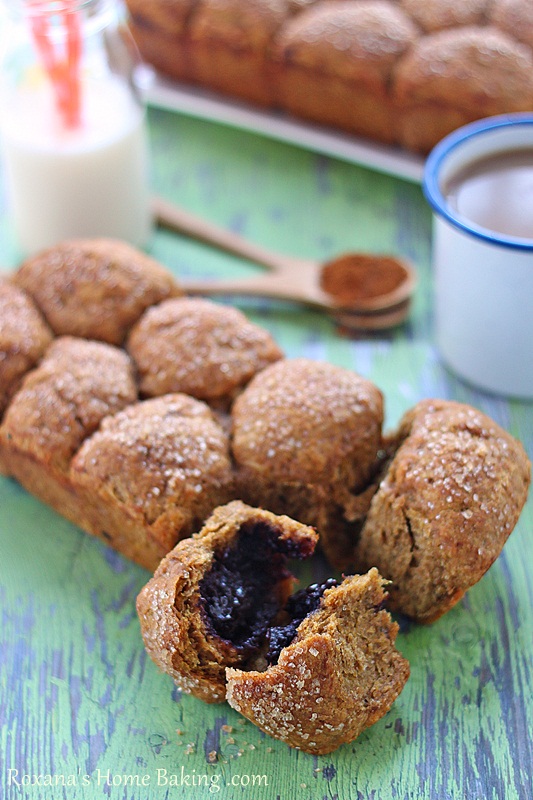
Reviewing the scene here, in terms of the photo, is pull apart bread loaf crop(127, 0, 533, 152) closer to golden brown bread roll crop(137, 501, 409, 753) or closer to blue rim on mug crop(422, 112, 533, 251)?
blue rim on mug crop(422, 112, 533, 251)

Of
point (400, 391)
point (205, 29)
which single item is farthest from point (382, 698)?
point (205, 29)

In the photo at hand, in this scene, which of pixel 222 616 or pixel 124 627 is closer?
pixel 222 616

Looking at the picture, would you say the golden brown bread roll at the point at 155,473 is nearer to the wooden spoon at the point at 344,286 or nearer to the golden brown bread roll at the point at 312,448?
the golden brown bread roll at the point at 312,448

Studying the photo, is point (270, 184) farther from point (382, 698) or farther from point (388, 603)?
point (382, 698)

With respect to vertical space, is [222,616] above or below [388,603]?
above

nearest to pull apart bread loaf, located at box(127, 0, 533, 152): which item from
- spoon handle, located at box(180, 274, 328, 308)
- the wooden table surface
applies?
spoon handle, located at box(180, 274, 328, 308)

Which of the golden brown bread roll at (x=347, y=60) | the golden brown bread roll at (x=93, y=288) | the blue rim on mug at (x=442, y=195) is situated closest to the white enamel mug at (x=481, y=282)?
the blue rim on mug at (x=442, y=195)
